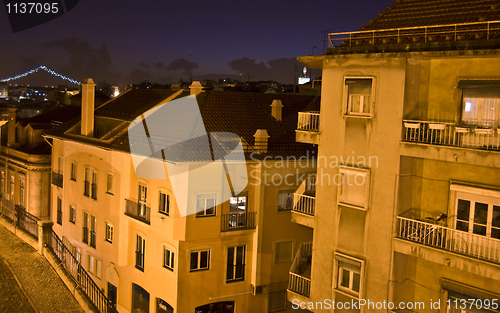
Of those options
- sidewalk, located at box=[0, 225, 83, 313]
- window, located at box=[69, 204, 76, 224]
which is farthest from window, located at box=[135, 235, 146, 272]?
window, located at box=[69, 204, 76, 224]

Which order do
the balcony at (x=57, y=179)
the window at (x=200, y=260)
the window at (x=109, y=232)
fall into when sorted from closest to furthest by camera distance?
the window at (x=200, y=260), the window at (x=109, y=232), the balcony at (x=57, y=179)

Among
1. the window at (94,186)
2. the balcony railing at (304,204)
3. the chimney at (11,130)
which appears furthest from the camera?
the chimney at (11,130)

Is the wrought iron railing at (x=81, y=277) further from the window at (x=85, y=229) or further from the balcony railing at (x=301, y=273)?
the balcony railing at (x=301, y=273)

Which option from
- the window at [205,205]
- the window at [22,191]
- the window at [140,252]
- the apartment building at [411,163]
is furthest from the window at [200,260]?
the window at [22,191]

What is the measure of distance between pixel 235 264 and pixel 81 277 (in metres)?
7.49

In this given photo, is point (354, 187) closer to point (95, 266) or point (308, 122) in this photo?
point (308, 122)

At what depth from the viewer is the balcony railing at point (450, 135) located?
11547 millimetres

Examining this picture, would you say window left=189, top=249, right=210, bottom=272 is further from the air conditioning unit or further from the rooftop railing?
the rooftop railing

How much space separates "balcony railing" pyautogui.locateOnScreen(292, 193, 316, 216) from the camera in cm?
1636

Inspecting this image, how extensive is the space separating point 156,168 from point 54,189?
13242mm

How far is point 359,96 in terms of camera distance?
557 inches

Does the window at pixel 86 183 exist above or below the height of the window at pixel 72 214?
above

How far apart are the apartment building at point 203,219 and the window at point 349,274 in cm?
762

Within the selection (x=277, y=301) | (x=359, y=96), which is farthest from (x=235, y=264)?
(x=359, y=96)
